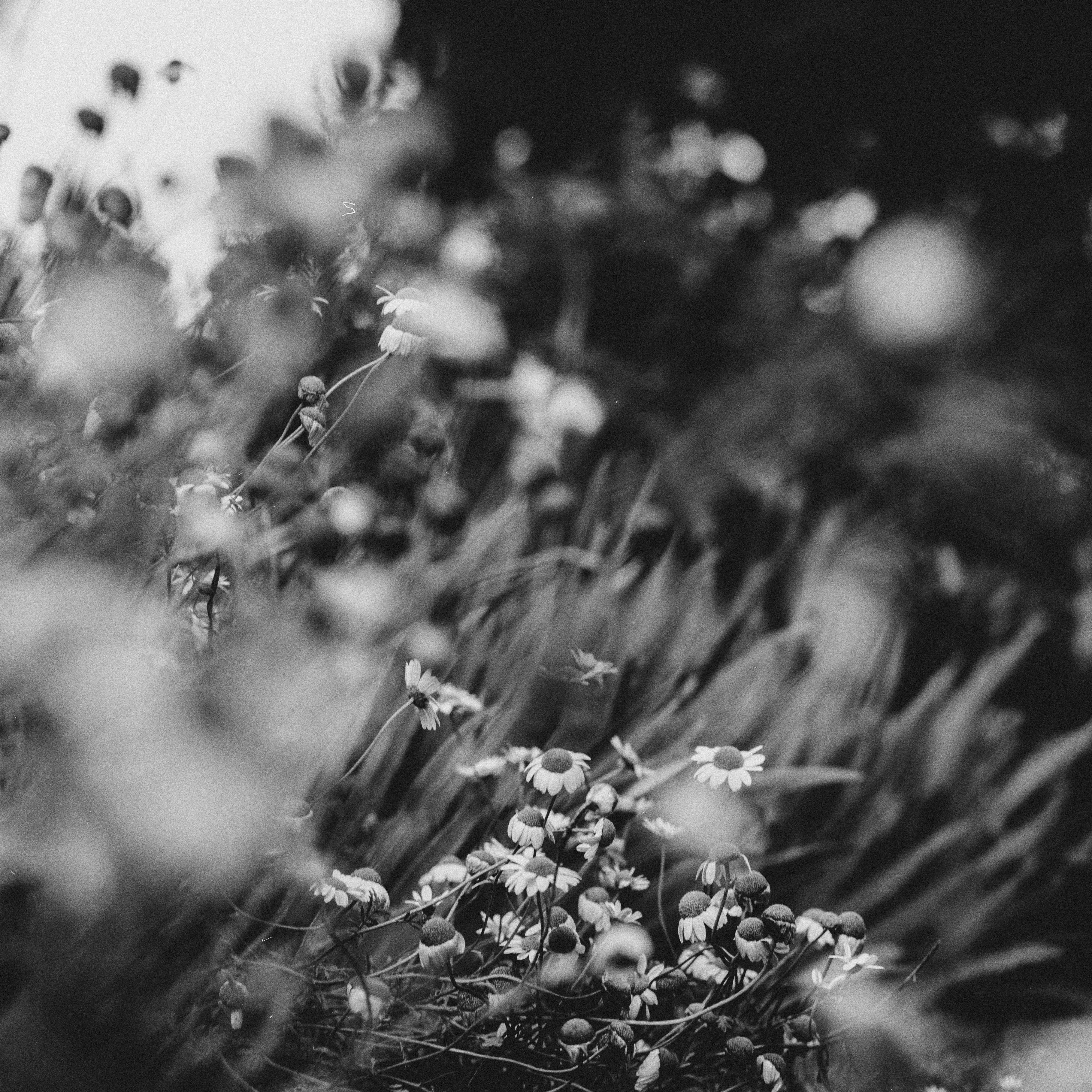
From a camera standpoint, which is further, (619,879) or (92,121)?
(92,121)

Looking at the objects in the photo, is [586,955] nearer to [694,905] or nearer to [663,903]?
[694,905]

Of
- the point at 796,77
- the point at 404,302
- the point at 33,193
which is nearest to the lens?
the point at 404,302

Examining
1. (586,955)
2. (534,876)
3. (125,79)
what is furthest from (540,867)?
(125,79)

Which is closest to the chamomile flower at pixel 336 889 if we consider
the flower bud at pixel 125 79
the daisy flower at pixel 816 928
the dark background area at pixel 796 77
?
the daisy flower at pixel 816 928

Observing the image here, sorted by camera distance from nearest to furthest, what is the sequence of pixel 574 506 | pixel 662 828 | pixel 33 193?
pixel 662 828 < pixel 33 193 < pixel 574 506

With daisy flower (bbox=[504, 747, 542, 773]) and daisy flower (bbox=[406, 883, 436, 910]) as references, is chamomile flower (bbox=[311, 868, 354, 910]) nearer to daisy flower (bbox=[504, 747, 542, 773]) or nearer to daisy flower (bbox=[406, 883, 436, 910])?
A: daisy flower (bbox=[406, 883, 436, 910])

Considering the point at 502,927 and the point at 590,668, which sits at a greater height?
the point at 590,668
